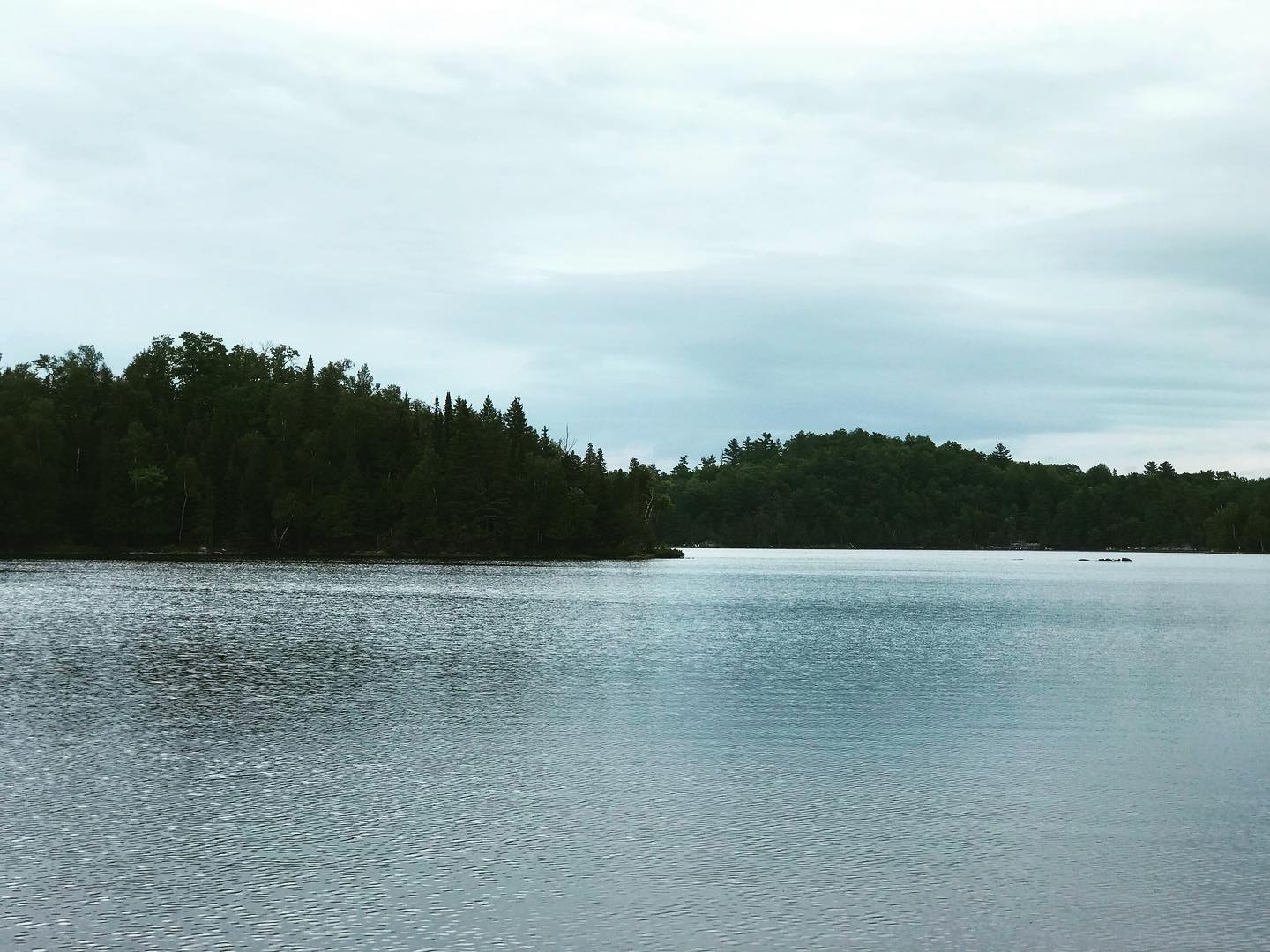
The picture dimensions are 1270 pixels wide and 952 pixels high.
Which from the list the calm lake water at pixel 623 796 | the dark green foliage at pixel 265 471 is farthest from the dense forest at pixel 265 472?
the calm lake water at pixel 623 796

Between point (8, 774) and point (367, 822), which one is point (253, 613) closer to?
point (8, 774)

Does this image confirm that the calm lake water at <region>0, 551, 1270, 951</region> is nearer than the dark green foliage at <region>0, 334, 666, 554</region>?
Yes

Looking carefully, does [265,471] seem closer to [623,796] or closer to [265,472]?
→ [265,472]

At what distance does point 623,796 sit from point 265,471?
134 meters

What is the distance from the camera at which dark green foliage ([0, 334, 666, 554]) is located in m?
136

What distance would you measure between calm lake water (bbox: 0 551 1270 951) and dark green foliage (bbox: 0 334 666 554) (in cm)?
10499

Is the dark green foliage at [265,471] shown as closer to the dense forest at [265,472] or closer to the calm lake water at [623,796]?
the dense forest at [265,472]

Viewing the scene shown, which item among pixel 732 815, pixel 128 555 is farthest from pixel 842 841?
pixel 128 555

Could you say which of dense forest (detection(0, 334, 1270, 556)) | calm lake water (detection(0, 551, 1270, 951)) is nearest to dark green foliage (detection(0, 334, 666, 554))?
dense forest (detection(0, 334, 1270, 556))

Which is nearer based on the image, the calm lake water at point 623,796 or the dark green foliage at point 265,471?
the calm lake water at point 623,796

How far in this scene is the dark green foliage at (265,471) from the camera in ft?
445

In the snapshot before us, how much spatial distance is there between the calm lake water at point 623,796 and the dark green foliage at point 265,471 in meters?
105

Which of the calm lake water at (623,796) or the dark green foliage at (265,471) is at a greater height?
the dark green foliage at (265,471)

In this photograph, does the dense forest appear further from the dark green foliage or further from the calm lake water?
the calm lake water
